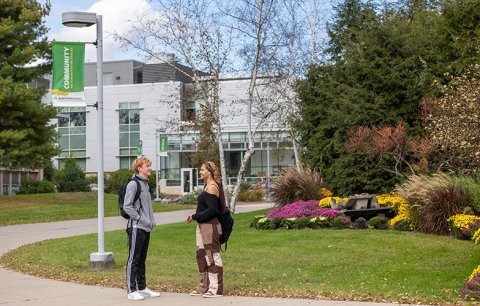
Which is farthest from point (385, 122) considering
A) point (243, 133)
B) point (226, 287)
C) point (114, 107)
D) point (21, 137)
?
point (114, 107)

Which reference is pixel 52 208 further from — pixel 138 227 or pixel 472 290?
pixel 472 290

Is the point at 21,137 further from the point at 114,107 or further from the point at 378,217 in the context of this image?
the point at 114,107

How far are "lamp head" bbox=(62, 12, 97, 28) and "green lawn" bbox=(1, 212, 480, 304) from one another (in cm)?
456

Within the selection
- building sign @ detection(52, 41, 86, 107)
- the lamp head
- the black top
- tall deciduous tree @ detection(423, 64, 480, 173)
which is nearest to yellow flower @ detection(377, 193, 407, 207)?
tall deciduous tree @ detection(423, 64, 480, 173)

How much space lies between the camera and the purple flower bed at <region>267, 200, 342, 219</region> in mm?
19906

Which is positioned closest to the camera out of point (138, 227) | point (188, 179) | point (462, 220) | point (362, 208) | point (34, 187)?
point (138, 227)

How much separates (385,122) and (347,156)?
1.73 meters

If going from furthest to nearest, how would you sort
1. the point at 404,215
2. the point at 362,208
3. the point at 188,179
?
the point at 188,179 < the point at 362,208 < the point at 404,215

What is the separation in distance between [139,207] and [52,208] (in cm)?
2490

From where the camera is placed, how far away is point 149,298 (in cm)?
1046

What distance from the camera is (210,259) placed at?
10609mm

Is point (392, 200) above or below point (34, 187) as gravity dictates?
below

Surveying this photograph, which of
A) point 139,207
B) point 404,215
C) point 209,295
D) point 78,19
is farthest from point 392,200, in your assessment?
point 139,207

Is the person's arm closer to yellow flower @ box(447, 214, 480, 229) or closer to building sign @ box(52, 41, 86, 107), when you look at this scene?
building sign @ box(52, 41, 86, 107)
